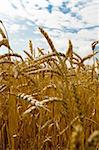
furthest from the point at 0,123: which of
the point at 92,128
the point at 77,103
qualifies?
the point at 77,103

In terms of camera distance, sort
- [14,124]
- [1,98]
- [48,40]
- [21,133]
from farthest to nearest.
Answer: [1,98]
[21,133]
[14,124]
[48,40]

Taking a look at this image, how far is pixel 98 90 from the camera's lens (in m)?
0.82

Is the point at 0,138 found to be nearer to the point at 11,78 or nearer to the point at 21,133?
the point at 21,133

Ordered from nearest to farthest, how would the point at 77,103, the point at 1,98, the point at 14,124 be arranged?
1. the point at 77,103
2. the point at 14,124
3. the point at 1,98

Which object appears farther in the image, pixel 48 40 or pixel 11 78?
pixel 11 78

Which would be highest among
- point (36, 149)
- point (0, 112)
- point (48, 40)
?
point (48, 40)

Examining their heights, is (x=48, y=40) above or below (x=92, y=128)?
above

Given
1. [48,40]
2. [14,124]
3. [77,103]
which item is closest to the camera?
[77,103]

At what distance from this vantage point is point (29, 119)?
0.87 meters

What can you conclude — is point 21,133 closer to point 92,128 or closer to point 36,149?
point 36,149

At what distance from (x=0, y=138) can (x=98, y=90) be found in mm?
333

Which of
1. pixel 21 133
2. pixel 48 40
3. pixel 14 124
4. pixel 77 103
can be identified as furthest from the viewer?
pixel 21 133

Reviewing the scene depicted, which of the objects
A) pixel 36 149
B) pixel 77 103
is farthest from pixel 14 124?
pixel 77 103

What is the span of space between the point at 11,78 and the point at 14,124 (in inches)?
6.0
